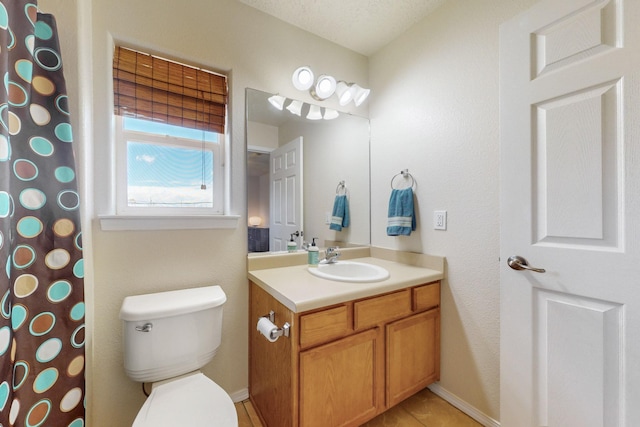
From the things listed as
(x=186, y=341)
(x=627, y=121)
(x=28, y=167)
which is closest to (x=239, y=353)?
(x=186, y=341)

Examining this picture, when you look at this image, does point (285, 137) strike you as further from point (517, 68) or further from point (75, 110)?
point (517, 68)

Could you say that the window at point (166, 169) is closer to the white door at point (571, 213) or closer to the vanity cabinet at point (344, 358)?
the vanity cabinet at point (344, 358)

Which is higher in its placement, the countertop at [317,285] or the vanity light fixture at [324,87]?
the vanity light fixture at [324,87]

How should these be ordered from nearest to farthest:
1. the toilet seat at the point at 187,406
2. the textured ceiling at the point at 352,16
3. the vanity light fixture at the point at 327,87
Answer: the toilet seat at the point at 187,406 < the textured ceiling at the point at 352,16 < the vanity light fixture at the point at 327,87

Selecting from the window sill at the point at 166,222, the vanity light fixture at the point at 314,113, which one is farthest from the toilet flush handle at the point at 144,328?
the vanity light fixture at the point at 314,113

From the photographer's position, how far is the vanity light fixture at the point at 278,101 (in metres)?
1.67

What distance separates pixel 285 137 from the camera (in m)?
1.75

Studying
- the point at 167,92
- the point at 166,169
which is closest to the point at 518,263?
the point at 166,169

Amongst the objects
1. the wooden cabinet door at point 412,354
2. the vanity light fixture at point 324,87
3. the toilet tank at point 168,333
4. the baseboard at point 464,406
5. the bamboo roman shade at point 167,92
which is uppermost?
the vanity light fixture at point 324,87

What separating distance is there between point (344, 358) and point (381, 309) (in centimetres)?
29

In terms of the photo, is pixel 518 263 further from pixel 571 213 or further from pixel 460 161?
pixel 460 161

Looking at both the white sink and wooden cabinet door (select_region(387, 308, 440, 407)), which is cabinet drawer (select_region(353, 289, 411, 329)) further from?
the white sink

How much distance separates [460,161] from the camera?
150cm

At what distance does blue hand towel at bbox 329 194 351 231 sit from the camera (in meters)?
1.99
